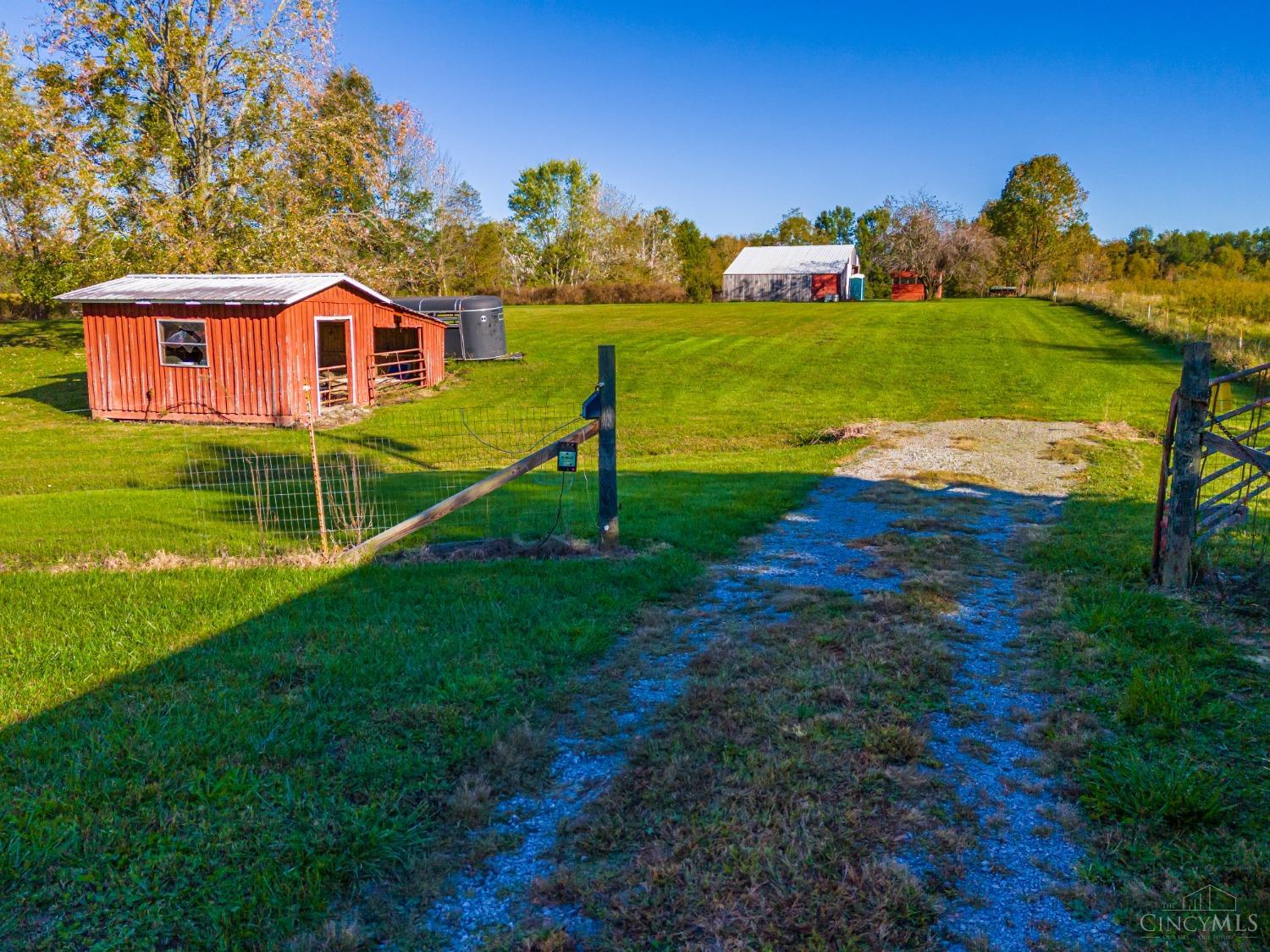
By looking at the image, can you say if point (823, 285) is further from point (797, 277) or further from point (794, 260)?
point (794, 260)

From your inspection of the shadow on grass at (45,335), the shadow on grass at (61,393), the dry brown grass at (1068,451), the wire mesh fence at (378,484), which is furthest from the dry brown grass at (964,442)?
the shadow on grass at (45,335)

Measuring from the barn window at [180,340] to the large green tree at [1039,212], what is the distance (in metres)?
58.9

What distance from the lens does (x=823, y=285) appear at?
205ft

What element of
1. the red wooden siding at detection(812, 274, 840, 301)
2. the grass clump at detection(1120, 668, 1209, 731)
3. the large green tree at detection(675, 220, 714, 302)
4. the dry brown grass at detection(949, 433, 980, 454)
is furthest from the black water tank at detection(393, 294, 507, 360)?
the red wooden siding at detection(812, 274, 840, 301)

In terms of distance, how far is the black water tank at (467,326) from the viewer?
30375 mm

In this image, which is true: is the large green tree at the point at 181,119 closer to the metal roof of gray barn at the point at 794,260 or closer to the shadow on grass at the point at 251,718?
the shadow on grass at the point at 251,718

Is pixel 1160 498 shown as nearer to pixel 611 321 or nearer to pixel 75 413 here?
pixel 75 413

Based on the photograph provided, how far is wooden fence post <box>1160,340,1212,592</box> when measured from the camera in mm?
6016

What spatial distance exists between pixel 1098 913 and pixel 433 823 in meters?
2.47

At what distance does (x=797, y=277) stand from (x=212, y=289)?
48.4 metres

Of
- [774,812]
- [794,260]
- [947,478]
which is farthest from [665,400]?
[794,260]

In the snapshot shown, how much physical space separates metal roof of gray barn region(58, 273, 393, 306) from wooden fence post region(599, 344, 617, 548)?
48.6 ft

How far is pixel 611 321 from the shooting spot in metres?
42.7

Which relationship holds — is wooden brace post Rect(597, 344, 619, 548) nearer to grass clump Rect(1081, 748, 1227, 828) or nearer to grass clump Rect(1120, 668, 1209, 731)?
grass clump Rect(1120, 668, 1209, 731)
